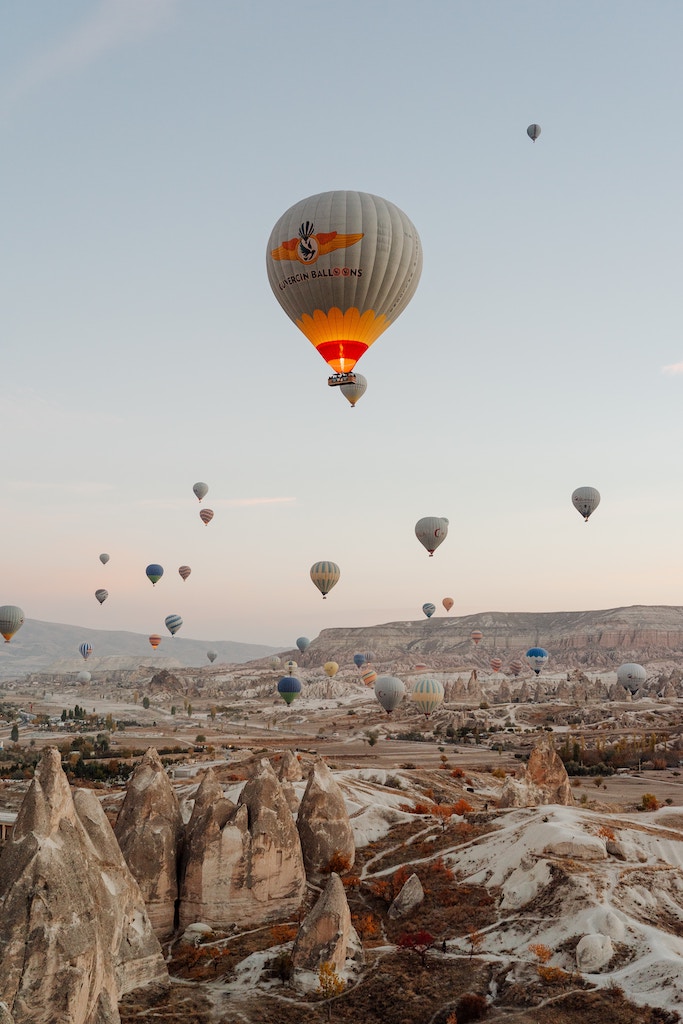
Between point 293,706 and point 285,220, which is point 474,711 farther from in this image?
point 285,220

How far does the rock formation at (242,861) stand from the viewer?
1016 inches

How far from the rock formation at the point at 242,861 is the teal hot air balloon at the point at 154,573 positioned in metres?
85.3

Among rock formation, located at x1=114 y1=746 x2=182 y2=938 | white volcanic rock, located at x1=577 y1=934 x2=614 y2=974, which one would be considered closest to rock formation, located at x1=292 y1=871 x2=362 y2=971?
rock formation, located at x1=114 y1=746 x2=182 y2=938

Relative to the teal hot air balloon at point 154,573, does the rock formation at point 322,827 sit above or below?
below

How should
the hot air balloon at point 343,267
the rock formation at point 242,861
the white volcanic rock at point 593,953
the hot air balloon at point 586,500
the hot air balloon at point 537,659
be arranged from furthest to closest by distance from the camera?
1. the hot air balloon at point 537,659
2. the hot air balloon at point 586,500
3. the hot air balloon at point 343,267
4. the rock formation at point 242,861
5. the white volcanic rock at point 593,953

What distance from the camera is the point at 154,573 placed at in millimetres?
111000

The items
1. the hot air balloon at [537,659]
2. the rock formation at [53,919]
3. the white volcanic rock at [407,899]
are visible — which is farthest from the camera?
the hot air balloon at [537,659]

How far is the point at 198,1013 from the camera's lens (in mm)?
20469

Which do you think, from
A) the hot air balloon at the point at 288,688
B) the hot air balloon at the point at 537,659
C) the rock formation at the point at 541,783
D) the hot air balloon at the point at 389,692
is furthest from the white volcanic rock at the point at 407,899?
the hot air balloon at the point at 537,659

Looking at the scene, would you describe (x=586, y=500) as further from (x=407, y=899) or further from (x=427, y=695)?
(x=407, y=899)

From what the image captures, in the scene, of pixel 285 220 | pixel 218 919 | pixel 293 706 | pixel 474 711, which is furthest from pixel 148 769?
pixel 293 706

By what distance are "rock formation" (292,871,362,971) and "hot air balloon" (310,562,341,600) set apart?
49.9m

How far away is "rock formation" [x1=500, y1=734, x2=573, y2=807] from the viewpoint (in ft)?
139

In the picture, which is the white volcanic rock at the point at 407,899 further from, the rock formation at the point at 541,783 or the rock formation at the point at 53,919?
the rock formation at the point at 541,783
